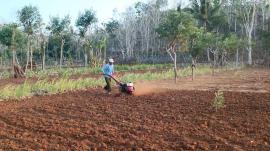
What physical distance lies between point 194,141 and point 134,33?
5692cm

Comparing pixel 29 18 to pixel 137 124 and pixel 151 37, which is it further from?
pixel 151 37

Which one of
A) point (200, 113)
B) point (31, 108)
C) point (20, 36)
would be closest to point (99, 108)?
point (31, 108)

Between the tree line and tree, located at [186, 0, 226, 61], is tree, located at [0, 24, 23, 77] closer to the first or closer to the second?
the tree line

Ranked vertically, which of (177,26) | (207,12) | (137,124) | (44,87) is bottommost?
(137,124)

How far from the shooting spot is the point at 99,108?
507 inches

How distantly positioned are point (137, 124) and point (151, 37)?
188ft

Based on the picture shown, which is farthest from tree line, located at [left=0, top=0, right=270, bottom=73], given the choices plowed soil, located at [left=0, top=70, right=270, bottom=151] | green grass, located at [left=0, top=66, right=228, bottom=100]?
plowed soil, located at [left=0, top=70, right=270, bottom=151]

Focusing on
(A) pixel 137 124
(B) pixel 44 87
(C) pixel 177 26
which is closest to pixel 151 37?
(C) pixel 177 26

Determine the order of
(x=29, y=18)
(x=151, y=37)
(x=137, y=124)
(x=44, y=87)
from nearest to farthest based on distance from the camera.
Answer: (x=137, y=124) → (x=44, y=87) → (x=29, y=18) → (x=151, y=37)

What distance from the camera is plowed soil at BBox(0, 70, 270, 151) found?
7978mm

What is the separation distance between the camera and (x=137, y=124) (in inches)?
393

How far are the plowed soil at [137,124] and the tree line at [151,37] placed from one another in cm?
1028

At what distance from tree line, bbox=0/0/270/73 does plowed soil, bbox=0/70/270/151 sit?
10283mm

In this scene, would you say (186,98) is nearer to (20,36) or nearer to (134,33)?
(20,36)
